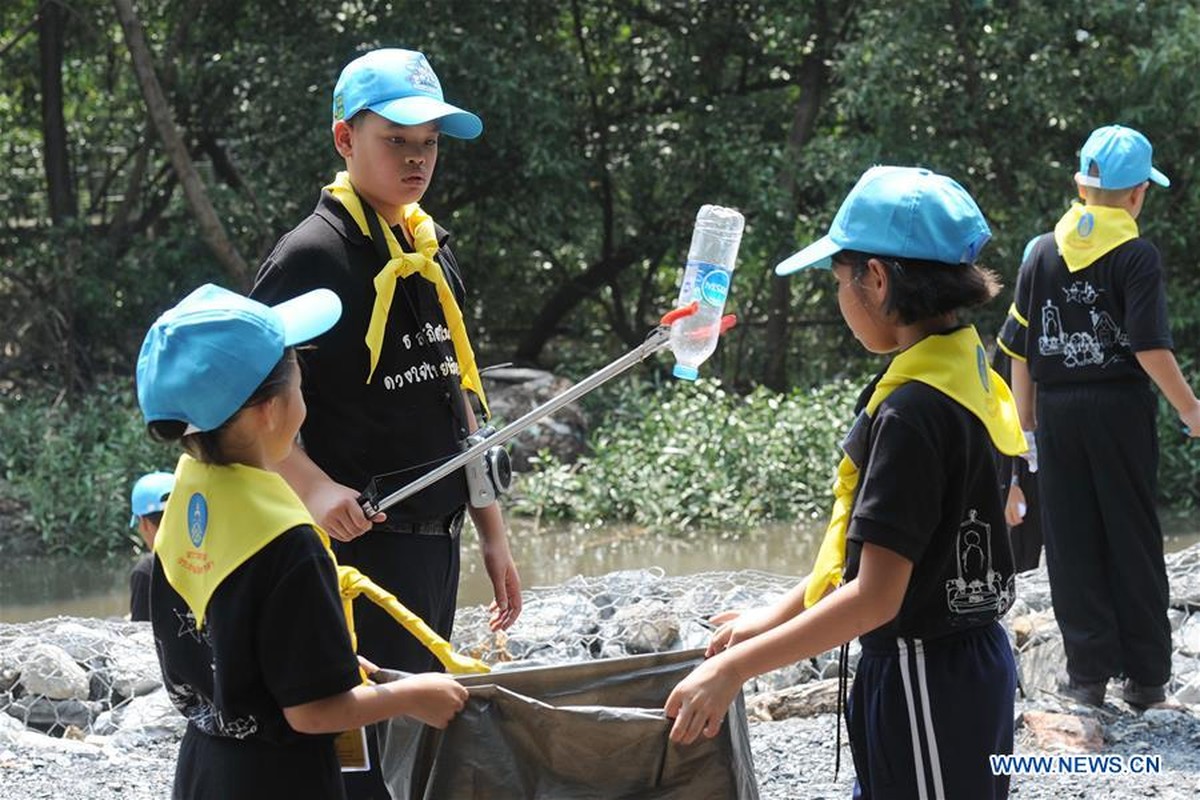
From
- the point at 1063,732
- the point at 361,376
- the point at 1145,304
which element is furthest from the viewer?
the point at 1145,304

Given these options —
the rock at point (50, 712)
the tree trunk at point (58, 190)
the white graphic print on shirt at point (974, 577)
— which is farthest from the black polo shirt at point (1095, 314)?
the tree trunk at point (58, 190)

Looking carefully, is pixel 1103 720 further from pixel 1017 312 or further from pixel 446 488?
pixel 446 488

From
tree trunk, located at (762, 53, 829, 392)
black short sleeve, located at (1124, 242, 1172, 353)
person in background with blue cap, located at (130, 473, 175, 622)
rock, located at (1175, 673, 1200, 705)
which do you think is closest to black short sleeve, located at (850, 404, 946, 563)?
black short sleeve, located at (1124, 242, 1172, 353)

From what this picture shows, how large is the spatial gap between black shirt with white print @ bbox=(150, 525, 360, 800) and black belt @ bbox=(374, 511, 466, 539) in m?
0.91

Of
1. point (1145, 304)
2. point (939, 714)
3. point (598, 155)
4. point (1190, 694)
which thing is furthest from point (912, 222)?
point (598, 155)

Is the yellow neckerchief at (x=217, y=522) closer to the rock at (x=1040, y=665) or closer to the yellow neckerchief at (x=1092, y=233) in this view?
the yellow neckerchief at (x=1092, y=233)

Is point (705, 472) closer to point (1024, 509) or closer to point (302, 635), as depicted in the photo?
point (1024, 509)

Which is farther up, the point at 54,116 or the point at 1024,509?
the point at 54,116

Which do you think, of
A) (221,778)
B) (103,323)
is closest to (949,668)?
(221,778)

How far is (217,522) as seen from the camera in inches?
102

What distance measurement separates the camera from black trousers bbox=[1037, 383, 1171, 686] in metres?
5.66

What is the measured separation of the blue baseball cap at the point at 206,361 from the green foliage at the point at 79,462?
851 cm

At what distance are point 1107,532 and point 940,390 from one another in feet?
10.6

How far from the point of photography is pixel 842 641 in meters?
2.77
